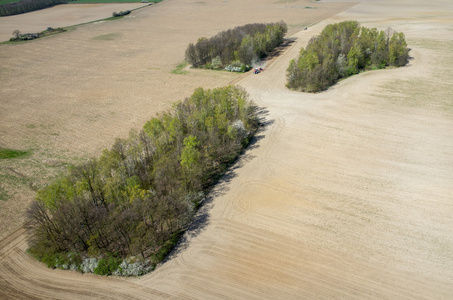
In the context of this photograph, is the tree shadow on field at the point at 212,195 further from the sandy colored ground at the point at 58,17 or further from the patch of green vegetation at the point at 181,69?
the sandy colored ground at the point at 58,17

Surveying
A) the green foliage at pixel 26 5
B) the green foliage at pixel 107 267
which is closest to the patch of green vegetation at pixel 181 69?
the green foliage at pixel 107 267

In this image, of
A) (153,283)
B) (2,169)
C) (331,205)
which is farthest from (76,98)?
(331,205)

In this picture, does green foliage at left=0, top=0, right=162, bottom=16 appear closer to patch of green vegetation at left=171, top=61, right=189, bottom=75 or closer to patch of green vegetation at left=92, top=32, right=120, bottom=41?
patch of green vegetation at left=92, top=32, right=120, bottom=41

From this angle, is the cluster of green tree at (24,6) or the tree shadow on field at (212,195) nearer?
the tree shadow on field at (212,195)

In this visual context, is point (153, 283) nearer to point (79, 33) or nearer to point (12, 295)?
point (12, 295)

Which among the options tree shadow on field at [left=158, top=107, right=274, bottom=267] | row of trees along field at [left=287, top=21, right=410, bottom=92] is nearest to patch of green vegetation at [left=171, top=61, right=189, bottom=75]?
row of trees along field at [left=287, top=21, right=410, bottom=92]
